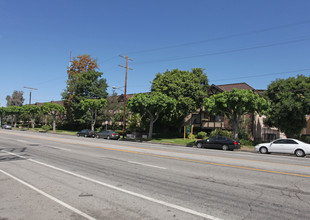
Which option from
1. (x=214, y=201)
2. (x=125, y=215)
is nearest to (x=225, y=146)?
(x=214, y=201)

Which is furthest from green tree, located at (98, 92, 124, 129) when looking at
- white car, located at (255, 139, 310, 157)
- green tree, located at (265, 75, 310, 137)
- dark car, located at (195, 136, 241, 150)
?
white car, located at (255, 139, 310, 157)

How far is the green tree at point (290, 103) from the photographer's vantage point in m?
24.1

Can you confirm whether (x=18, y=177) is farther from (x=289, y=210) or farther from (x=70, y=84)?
(x=70, y=84)

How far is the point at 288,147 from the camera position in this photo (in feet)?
57.3

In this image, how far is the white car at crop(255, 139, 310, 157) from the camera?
55.4 ft

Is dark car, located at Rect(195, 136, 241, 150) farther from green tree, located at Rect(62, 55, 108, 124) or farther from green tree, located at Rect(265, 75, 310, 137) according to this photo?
green tree, located at Rect(62, 55, 108, 124)

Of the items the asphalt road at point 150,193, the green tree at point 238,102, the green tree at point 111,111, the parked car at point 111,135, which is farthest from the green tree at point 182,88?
the asphalt road at point 150,193

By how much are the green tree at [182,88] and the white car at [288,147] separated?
1535 centimetres

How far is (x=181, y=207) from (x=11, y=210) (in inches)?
140

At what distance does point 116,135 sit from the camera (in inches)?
1298

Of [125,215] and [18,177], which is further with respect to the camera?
[18,177]

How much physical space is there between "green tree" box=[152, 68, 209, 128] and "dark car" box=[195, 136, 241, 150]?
1069 centimetres

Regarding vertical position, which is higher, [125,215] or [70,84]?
[70,84]

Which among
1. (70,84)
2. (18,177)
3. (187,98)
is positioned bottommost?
(18,177)
